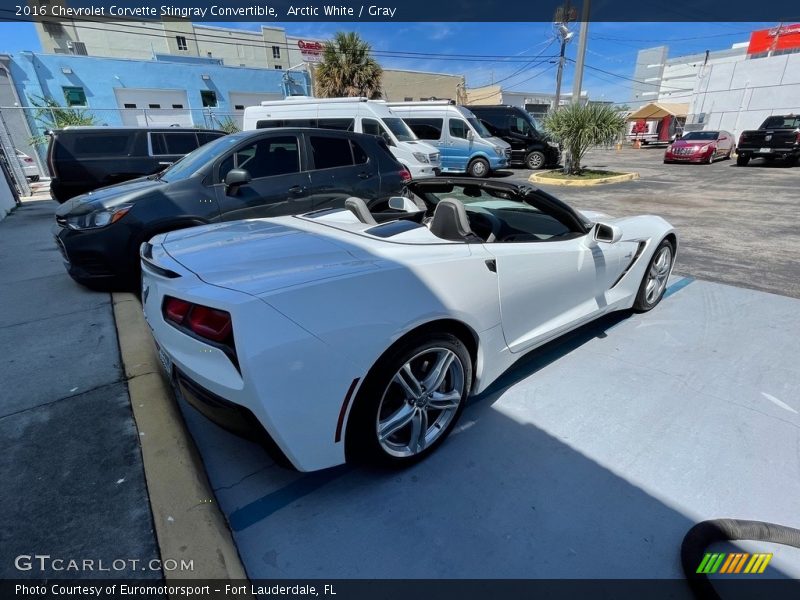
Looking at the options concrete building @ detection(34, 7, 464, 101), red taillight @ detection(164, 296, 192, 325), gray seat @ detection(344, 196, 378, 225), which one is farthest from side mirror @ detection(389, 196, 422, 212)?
concrete building @ detection(34, 7, 464, 101)

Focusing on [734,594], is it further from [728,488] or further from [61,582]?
[61,582]

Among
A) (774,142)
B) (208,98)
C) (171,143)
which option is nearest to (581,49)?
(774,142)

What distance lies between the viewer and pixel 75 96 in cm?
2198

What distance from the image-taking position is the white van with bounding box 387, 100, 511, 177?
1430 cm

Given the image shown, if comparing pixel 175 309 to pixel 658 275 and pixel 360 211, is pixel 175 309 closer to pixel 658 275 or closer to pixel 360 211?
pixel 360 211

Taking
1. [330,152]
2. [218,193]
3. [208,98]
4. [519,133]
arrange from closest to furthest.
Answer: [218,193] < [330,152] < [519,133] < [208,98]

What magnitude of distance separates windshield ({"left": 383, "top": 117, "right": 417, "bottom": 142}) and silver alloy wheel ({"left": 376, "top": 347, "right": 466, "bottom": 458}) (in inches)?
408

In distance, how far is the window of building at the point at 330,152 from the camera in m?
4.99

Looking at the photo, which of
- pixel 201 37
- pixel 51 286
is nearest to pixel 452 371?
pixel 51 286

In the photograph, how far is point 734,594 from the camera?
152 cm

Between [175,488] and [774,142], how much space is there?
23243mm

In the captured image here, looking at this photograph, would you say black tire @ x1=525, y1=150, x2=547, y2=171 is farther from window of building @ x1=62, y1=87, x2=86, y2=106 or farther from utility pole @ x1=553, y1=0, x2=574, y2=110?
window of building @ x1=62, y1=87, x2=86, y2=106

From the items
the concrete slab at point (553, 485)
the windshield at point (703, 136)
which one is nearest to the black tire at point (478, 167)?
the windshield at point (703, 136)

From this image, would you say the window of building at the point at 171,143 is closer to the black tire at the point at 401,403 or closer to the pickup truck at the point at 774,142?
the black tire at the point at 401,403
